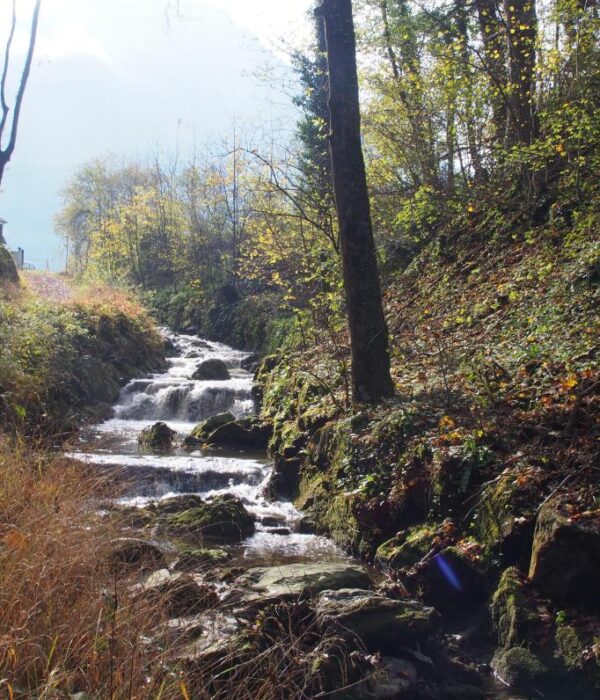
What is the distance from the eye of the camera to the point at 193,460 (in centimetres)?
1031

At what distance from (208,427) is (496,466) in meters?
8.35

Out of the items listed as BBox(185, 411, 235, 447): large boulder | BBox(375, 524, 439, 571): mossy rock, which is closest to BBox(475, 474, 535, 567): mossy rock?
BBox(375, 524, 439, 571): mossy rock

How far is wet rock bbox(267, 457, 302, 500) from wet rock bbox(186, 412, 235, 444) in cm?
351

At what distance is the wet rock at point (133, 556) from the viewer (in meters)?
4.18

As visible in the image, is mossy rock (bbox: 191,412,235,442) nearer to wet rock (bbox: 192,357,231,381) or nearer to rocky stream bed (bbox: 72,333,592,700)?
rocky stream bed (bbox: 72,333,592,700)

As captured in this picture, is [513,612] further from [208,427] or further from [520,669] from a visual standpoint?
[208,427]

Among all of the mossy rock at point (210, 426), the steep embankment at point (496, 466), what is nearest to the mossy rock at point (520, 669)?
the steep embankment at point (496, 466)

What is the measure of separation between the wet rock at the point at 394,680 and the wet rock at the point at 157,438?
8.18 metres

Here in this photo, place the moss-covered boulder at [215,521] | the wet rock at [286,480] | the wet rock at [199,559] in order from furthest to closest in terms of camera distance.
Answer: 1. the wet rock at [286,480]
2. the moss-covered boulder at [215,521]
3. the wet rock at [199,559]

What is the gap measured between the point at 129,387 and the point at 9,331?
459 cm

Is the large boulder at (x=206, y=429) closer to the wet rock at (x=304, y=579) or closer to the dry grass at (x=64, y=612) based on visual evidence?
the wet rock at (x=304, y=579)

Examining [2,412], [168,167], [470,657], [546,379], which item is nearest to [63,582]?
[470,657]

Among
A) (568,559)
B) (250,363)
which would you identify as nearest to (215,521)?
(568,559)

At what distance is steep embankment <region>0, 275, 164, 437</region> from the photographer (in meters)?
10.9
